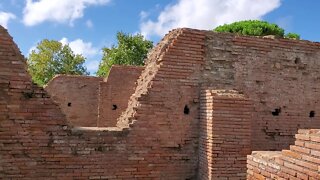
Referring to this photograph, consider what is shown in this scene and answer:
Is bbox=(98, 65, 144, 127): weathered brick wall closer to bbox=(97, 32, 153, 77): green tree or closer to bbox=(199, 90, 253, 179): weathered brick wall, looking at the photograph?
bbox=(199, 90, 253, 179): weathered brick wall

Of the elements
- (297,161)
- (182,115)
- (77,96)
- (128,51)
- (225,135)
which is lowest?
(297,161)

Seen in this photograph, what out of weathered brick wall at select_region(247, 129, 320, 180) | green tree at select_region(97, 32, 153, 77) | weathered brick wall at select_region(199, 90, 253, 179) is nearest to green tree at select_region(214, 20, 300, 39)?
green tree at select_region(97, 32, 153, 77)

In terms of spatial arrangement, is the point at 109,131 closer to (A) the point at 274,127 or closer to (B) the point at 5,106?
(B) the point at 5,106

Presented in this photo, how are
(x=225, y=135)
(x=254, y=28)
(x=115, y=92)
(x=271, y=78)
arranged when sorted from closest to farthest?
(x=225, y=135) → (x=271, y=78) → (x=115, y=92) → (x=254, y=28)

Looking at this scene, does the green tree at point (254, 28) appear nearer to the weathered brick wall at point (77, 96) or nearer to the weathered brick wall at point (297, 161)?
the weathered brick wall at point (77, 96)

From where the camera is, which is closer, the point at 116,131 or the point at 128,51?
the point at 116,131

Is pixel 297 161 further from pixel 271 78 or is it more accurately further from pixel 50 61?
pixel 50 61

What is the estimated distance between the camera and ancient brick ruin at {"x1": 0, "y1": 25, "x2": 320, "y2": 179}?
595 centimetres

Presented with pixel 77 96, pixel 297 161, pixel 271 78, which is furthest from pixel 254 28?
pixel 297 161

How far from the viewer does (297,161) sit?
152 inches

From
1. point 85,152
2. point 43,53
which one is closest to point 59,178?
point 85,152

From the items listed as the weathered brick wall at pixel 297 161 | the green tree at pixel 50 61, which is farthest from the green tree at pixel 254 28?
the weathered brick wall at pixel 297 161

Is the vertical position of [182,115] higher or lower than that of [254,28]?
lower

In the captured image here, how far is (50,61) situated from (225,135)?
80.7 ft
